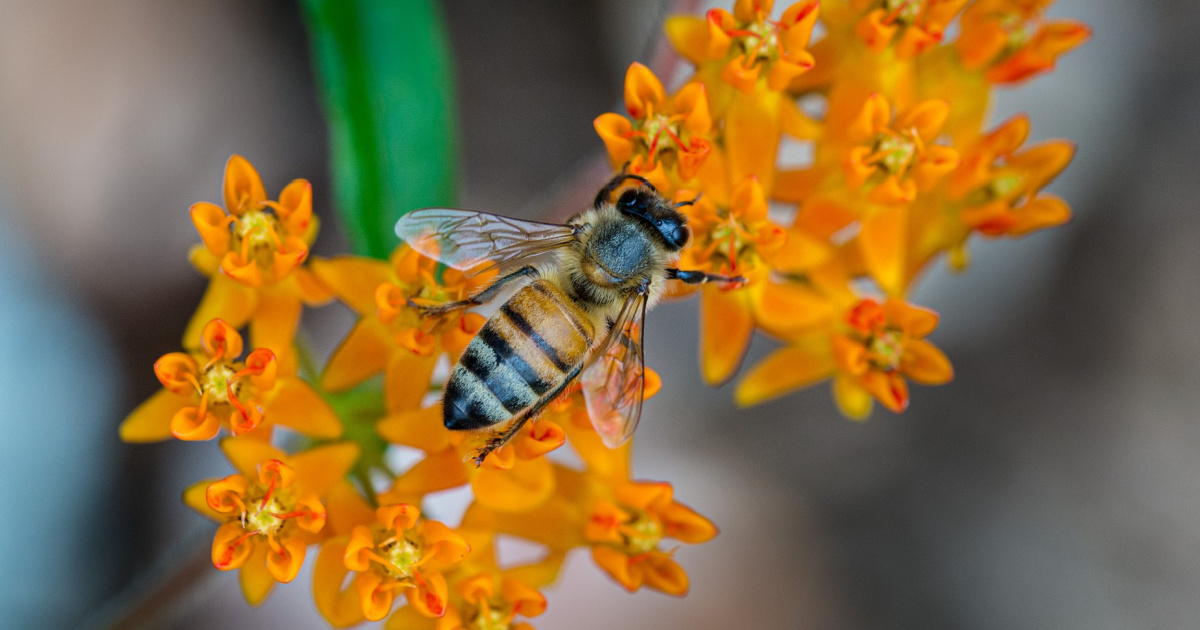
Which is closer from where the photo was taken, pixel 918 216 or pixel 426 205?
pixel 918 216

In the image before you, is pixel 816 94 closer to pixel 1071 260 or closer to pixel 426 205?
pixel 426 205

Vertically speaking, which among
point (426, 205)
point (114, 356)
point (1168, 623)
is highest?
point (426, 205)

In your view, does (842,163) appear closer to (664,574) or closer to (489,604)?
(664,574)

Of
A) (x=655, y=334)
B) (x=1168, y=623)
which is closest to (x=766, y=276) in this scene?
(x=655, y=334)

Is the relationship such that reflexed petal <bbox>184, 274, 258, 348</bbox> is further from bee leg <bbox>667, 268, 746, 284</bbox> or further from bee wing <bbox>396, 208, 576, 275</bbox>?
bee leg <bbox>667, 268, 746, 284</bbox>

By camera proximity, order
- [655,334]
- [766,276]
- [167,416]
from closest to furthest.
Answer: [167,416], [766,276], [655,334]

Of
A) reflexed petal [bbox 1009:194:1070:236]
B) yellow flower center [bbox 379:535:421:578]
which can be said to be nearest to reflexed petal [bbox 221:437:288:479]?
yellow flower center [bbox 379:535:421:578]
